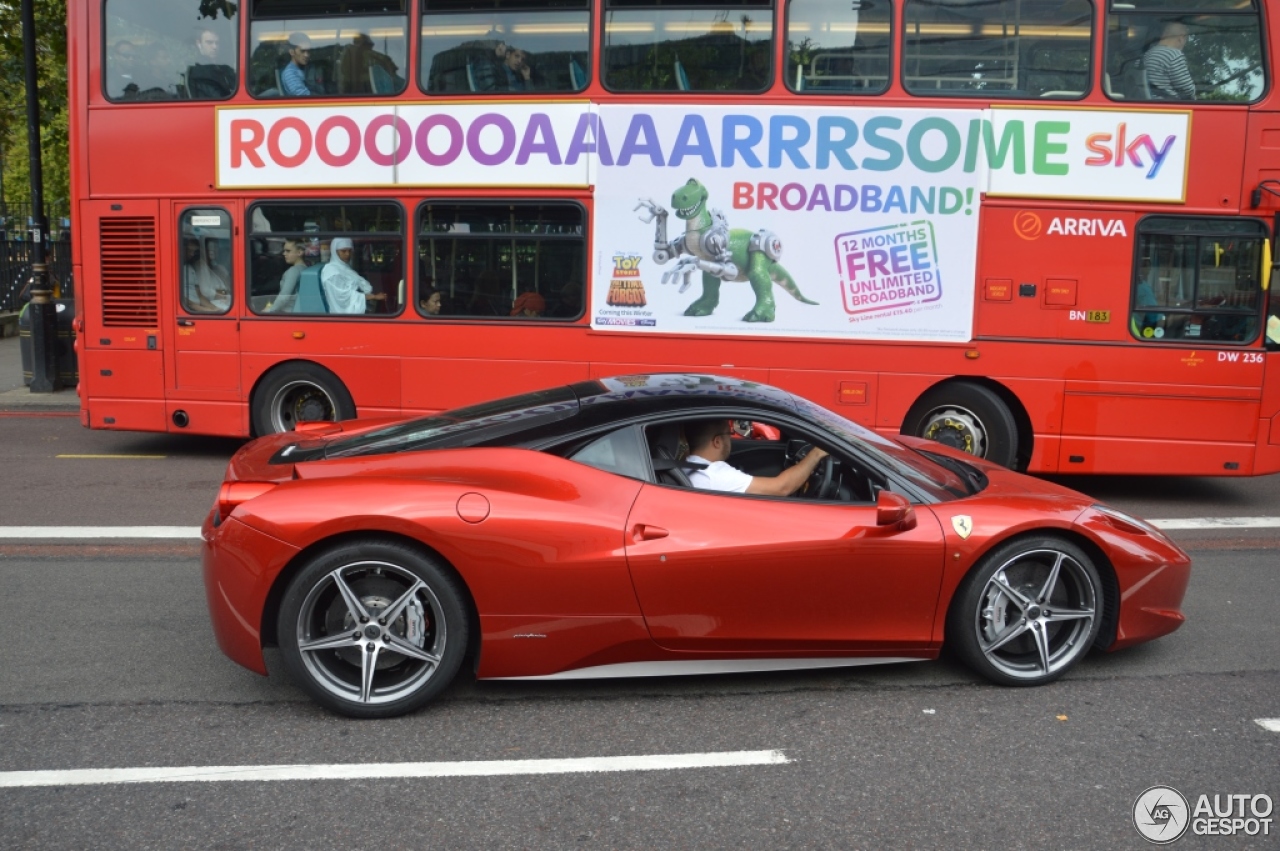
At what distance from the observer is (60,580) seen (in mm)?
5977

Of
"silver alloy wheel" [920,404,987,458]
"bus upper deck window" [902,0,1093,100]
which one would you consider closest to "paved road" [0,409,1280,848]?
"silver alloy wheel" [920,404,987,458]

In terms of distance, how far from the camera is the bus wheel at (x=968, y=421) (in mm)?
8633

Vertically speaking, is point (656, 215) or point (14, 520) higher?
point (656, 215)

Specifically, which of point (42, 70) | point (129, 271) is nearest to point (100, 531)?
point (129, 271)

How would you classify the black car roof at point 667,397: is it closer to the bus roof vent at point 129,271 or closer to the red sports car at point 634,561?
the red sports car at point 634,561

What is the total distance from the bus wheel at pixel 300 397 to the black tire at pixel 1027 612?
248 inches

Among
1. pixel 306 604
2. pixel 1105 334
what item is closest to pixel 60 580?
pixel 306 604

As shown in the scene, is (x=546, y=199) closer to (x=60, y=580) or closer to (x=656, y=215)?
(x=656, y=215)

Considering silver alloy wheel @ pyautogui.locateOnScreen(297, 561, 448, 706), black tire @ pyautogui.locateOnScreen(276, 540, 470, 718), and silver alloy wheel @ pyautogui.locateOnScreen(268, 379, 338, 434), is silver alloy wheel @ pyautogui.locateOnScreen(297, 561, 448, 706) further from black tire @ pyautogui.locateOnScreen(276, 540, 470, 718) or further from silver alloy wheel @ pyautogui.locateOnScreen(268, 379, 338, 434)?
silver alloy wheel @ pyautogui.locateOnScreen(268, 379, 338, 434)

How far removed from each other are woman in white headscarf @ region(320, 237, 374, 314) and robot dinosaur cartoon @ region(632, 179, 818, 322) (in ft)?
8.13

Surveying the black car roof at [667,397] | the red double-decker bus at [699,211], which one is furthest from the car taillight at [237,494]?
the red double-decker bus at [699,211]

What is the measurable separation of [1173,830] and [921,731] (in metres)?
0.94

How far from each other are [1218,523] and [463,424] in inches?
231

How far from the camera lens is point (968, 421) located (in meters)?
8.75
